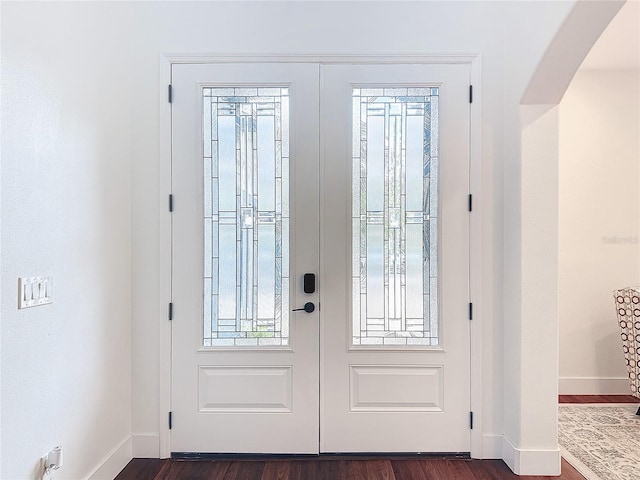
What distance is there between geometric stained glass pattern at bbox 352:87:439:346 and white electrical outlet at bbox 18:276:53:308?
5.26 ft

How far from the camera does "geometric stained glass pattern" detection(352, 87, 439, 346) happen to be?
8.66ft

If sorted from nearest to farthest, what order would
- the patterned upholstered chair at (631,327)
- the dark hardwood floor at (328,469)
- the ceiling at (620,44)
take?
the dark hardwood floor at (328,469), the ceiling at (620,44), the patterned upholstered chair at (631,327)

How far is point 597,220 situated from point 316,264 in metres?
2.77

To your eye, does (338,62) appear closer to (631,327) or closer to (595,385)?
(631,327)

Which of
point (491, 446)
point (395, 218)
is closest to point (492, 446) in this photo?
point (491, 446)

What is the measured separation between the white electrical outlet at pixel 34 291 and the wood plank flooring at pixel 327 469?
1.24 m

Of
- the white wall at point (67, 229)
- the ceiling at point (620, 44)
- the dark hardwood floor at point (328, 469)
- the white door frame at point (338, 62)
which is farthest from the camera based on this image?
the ceiling at point (620, 44)

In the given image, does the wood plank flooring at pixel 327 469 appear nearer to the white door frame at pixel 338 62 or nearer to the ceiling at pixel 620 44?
the white door frame at pixel 338 62

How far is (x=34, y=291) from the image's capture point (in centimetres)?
175

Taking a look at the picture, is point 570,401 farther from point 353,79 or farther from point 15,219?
point 15,219

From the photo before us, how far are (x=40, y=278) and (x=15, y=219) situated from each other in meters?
0.28

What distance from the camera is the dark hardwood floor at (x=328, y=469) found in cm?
240

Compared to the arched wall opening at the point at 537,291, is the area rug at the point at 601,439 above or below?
below

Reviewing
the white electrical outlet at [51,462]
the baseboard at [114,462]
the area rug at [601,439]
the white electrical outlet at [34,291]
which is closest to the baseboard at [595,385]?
the area rug at [601,439]
